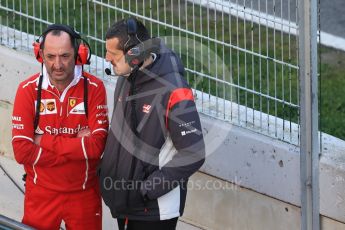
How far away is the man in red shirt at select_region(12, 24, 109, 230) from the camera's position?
20.9ft

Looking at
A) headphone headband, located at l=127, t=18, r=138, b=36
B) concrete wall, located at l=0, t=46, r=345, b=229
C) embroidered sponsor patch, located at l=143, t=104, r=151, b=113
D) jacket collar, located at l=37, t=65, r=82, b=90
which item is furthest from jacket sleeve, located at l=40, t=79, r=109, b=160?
concrete wall, located at l=0, t=46, r=345, b=229

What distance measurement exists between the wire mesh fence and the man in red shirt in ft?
3.74

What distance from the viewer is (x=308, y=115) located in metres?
6.82

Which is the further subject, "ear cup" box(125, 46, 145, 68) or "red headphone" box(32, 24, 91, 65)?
"red headphone" box(32, 24, 91, 65)

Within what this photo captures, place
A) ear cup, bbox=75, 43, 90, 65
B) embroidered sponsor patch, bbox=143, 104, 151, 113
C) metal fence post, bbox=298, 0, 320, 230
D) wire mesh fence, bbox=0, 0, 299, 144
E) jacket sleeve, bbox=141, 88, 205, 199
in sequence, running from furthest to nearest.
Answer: wire mesh fence, bbox=0, 0, 299, 144
metal fence post, bbox=298, 0, 320, 230
ear cup, bbox=75, 43, 90, 65
embroidered sponsor patch, bbox=143, 104, 151, 113
jacket sleeve, bbox=141, 88, 205, 199

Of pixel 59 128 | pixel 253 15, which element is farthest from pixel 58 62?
pixel 253 15

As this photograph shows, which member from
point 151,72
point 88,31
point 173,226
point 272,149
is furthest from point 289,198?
point 88,31

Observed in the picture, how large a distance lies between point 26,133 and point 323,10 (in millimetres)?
4502

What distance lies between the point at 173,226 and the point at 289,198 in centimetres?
105

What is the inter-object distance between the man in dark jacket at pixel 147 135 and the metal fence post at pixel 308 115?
3.13 feet

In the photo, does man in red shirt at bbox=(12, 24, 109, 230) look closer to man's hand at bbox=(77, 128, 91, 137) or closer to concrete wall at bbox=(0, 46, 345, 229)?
man's hand at bbox=(77, 128, 91, 137)

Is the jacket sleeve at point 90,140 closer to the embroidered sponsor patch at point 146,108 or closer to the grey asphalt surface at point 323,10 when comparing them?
the embroidered sponsor patch at point 146,108


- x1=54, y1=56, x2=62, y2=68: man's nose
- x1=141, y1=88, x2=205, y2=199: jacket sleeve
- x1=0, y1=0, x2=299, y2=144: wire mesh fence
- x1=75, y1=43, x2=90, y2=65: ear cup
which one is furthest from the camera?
x1=0, y1=0, x2=299, y2=144: wire mesh fence

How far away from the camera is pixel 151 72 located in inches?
239
